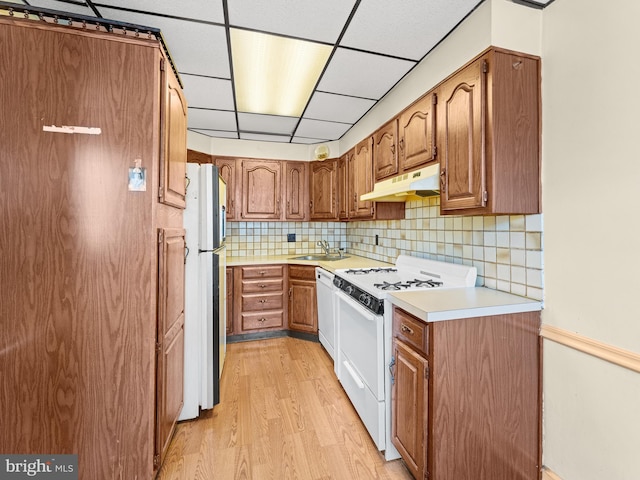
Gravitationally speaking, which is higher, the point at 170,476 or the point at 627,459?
the point at 627,459

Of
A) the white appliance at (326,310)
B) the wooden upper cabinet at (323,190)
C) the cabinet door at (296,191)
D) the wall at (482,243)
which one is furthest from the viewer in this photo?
the cabinet door at (296,191)

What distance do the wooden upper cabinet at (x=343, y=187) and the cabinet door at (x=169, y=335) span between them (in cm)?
187

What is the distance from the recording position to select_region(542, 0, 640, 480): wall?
3.57ft

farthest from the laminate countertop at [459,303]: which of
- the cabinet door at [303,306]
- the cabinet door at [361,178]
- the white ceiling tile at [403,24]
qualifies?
the cabinet door at [303,306]

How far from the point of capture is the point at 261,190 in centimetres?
354

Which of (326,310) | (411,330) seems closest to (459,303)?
(411,330)

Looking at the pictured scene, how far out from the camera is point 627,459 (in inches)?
42.9

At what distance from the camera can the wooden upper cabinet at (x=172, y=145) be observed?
4.41 ft

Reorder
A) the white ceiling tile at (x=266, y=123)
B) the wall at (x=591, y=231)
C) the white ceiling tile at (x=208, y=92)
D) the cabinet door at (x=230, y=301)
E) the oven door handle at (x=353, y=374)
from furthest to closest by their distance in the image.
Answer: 1. the cabinet door at (x=230, y=301)
2. the white ceiling tile at (x=266, y=123)
3. the white ceiling tile at (x=208, y=92)
4. the oven door handle at (x=353, y=374)
5. the wall at (x=591, y=231)

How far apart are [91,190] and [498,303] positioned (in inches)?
73.2

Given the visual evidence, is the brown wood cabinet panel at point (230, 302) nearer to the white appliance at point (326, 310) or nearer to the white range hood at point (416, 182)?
the white appliance at point (326, 310)

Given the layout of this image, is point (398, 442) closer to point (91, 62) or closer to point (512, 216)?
point (512, 216)

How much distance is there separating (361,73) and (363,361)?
1915 mm

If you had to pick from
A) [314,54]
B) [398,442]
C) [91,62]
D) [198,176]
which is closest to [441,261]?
[398,442]
